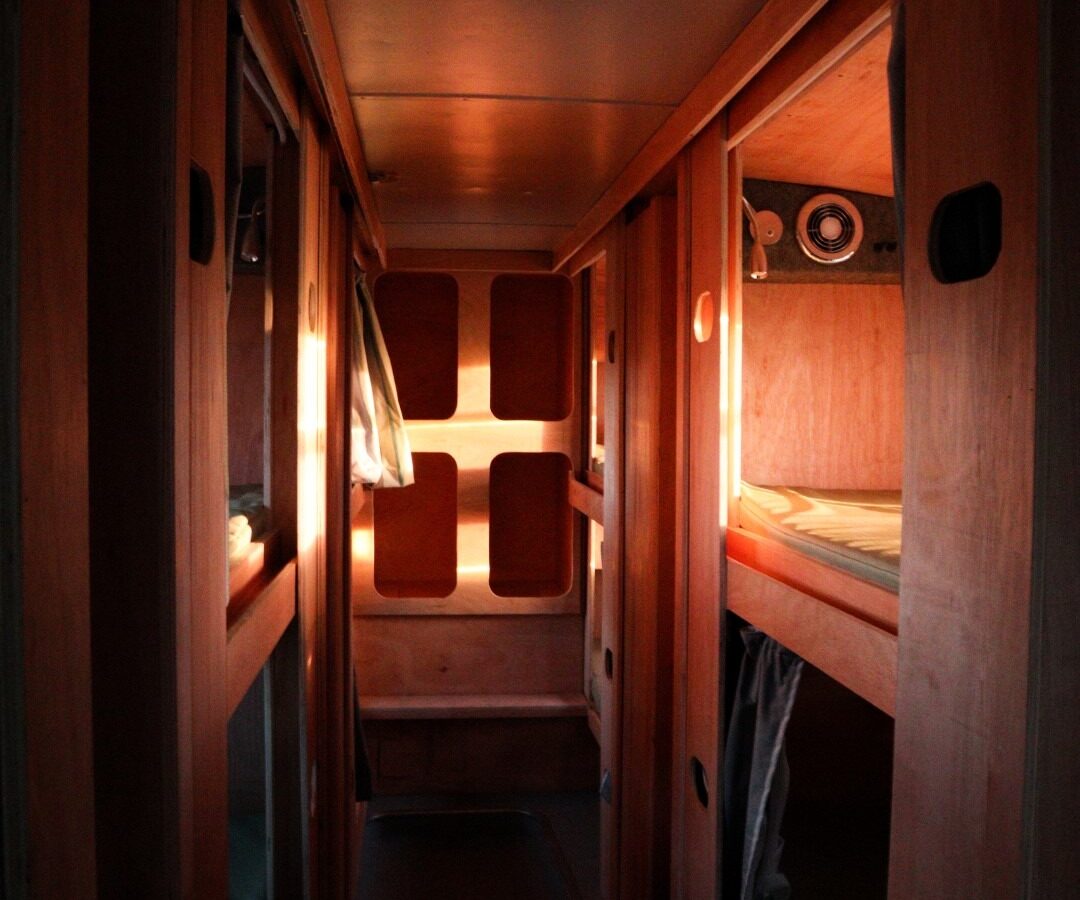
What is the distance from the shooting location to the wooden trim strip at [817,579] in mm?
1316

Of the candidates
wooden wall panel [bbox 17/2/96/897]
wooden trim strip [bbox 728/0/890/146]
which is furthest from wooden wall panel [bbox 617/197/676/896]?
wooden wall panel [bbox 17/2/96/897]

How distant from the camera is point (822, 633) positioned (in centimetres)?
148

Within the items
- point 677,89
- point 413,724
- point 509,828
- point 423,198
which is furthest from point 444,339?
point 677,89

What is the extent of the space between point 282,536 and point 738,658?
3.24 feet

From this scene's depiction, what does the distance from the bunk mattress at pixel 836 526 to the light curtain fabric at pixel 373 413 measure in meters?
1.51

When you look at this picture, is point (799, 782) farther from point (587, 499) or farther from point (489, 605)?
point (489, 605)

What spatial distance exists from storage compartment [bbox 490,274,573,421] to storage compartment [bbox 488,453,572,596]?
0.25 metres

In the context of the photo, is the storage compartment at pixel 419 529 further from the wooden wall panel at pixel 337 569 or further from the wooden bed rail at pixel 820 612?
the wooden bed rail at pixel 820 612

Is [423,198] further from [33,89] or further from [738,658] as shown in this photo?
[33,89]

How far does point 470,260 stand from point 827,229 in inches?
74.3

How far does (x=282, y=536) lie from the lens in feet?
6.05

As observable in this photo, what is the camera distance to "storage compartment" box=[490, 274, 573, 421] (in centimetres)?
468

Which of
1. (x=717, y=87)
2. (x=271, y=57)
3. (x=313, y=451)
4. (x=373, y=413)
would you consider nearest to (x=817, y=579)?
(x=717, y=87)

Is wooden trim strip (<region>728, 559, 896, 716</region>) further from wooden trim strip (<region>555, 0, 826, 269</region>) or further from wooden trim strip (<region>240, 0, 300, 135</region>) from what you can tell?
wooden trim strip (<region>240, 0, 300, 135</region>)
